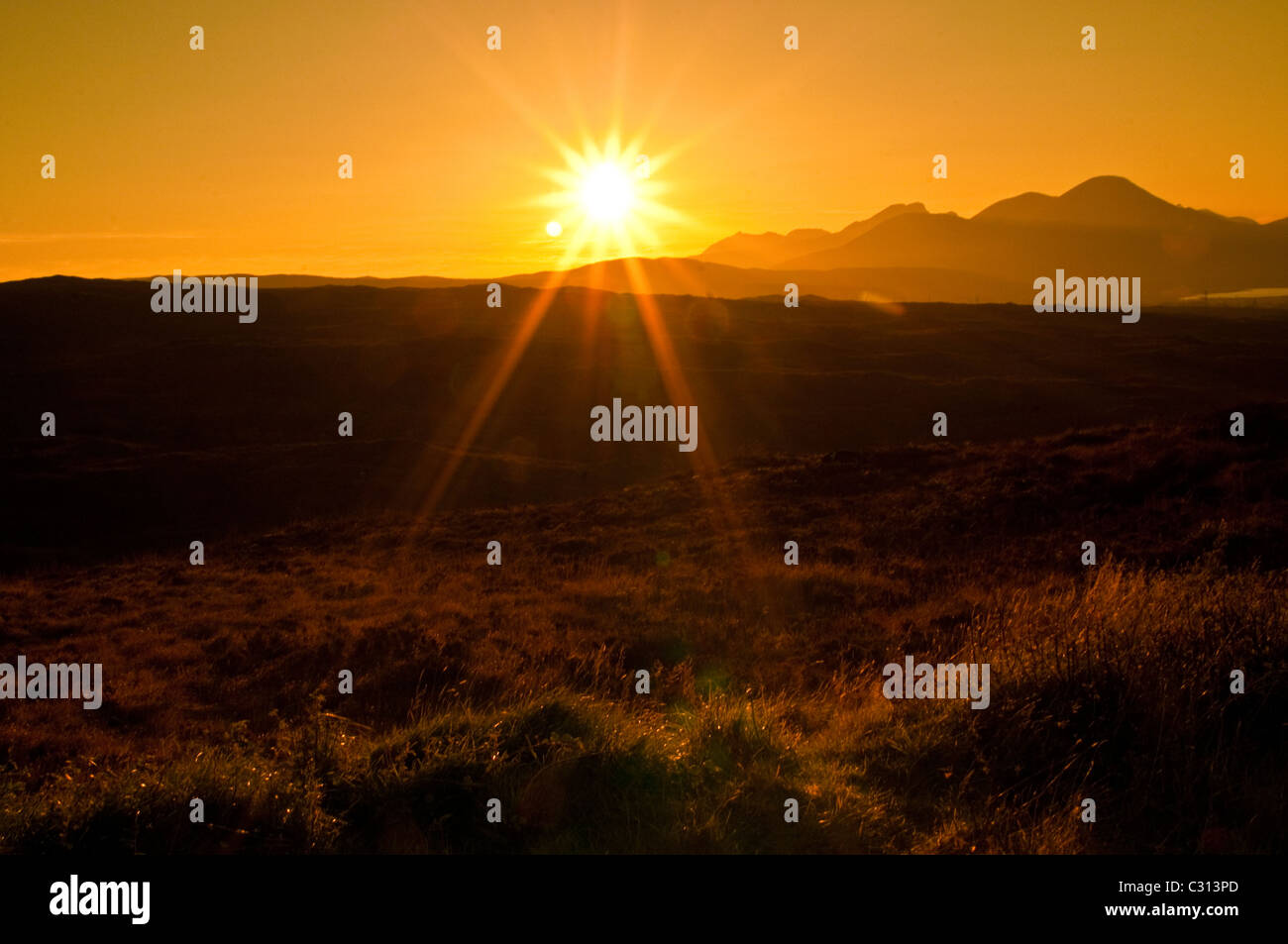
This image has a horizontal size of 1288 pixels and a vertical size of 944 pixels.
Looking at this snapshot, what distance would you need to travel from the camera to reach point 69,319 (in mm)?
78750

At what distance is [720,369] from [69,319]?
6136cm

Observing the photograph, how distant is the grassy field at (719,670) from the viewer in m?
4.03

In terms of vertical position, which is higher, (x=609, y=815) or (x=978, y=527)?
(x=978, y=527)

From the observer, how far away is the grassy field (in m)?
4.03

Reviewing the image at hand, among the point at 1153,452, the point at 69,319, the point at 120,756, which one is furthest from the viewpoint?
the point at 69,319

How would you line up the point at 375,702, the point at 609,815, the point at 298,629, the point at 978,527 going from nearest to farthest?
1. the point at 609,815
2. the point at 375,702
3. the point at 298,629
4. the point at 978,527

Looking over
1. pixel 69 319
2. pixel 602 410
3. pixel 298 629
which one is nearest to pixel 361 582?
pixel 298 629

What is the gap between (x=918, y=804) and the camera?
4281 mm

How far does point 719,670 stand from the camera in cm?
1047

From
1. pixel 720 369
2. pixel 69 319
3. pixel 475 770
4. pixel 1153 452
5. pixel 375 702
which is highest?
pixel 69 319

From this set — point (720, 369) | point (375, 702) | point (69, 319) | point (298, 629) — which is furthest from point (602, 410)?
point (69, 319)
